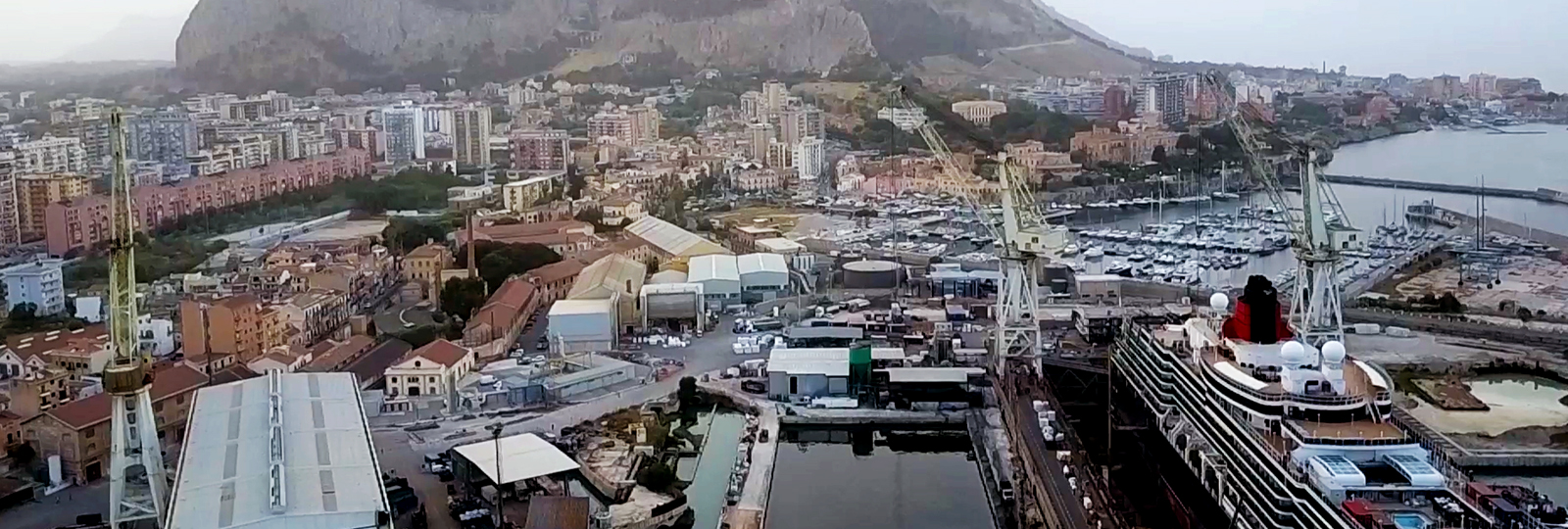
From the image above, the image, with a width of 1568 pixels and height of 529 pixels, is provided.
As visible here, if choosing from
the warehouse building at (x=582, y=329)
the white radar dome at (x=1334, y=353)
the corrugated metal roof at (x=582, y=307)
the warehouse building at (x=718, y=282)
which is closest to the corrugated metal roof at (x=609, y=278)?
the corrugated metal roof at (x=582, y=307)

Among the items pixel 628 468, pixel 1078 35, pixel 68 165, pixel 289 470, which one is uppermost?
pixel 1078 35

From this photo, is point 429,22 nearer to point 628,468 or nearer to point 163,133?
point 163,133

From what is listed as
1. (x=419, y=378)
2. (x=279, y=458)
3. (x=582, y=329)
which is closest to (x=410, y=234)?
(x=582, y=329)

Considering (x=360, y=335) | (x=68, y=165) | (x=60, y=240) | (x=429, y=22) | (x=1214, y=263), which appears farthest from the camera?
(x=429, y=22)

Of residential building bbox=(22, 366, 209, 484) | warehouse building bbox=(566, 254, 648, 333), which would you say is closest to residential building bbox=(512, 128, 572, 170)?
warehouse building bbox=(566, 254, 648, 333)

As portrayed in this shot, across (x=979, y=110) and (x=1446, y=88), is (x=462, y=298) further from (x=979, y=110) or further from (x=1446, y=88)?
(x=1446, y=88)

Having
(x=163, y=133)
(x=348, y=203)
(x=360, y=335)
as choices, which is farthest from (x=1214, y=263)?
(x=163, y=133)

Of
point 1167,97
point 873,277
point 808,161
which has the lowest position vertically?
point 873,277
